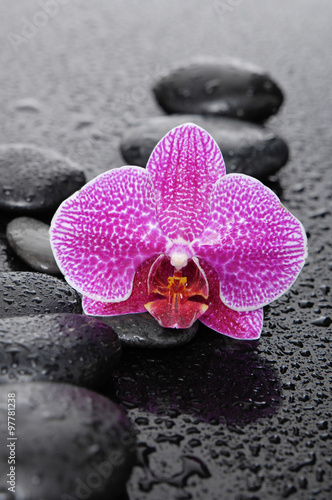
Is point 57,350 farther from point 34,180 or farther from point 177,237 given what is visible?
point 34,180

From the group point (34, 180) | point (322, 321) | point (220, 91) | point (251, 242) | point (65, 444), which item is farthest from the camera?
point (220, 91)

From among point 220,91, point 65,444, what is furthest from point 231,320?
point 220,91

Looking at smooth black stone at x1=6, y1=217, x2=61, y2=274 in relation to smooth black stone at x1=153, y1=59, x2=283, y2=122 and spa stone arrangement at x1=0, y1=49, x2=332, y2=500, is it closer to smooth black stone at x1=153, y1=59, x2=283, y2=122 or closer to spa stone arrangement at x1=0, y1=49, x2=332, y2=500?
spa stone arrangement at x1=0, y1=49, x2=332, y2=500

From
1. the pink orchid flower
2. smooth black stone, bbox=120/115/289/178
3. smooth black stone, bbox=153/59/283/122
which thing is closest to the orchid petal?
the pink orchid flower

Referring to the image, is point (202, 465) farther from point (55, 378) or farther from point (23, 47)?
point (23, 47)

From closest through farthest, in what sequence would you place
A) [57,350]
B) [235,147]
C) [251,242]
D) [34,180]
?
[57,350]
[251,242]
[34,180]
[235,147]

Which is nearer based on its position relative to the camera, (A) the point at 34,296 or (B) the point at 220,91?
(A) the point at 34,296

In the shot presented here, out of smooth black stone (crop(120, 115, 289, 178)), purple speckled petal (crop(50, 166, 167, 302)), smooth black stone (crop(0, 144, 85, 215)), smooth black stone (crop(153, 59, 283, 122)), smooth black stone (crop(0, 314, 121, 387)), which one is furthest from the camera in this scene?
smooth black stone (crop(153, 59, 283, 122))
